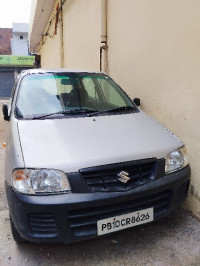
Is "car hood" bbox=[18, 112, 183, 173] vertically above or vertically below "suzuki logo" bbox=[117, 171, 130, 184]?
above

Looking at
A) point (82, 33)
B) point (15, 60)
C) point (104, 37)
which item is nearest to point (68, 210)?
point (104, 37)

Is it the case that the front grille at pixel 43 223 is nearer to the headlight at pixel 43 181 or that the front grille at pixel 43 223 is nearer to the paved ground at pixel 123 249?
the headlight at pixel 43 181

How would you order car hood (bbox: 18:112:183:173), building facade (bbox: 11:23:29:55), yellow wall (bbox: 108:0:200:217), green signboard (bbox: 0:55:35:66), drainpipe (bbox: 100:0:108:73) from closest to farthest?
car hood (bbox: 18:112:183:173) → yellow wall (bbox: 108:0:200:217) → drainpipe (bbox: 100:0:108:73) → green signboard (bbox: 0:55:35:66) → building facade (bbox: 11:23:29:55)

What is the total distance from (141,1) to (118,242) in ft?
10.7

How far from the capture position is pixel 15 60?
→ 90.7 ft

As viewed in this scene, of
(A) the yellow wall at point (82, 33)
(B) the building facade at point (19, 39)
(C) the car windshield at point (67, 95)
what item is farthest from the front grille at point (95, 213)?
(B) the building facade at point (19, 39)

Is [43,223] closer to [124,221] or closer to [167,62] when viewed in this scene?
[124,221]

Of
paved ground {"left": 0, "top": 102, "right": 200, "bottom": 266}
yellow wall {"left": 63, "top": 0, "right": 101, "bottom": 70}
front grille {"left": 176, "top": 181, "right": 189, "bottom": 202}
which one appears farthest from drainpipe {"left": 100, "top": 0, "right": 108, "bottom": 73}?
paved ground {"left": 0, "top": 102, "right": 200, "bottom": 266}

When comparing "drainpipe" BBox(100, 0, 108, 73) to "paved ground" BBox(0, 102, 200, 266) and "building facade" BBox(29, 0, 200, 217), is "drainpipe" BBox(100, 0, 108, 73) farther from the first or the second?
"paved ground" BBox(0, 102, 200, 266)

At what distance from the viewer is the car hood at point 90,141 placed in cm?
227

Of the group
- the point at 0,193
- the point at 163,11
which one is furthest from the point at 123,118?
the point at 0,193

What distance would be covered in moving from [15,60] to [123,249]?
27.6m

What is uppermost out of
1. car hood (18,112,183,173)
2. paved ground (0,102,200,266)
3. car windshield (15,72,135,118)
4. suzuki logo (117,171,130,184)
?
car windshield (15,72,135,118)

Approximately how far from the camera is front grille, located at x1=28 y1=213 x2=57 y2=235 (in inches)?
85.6
